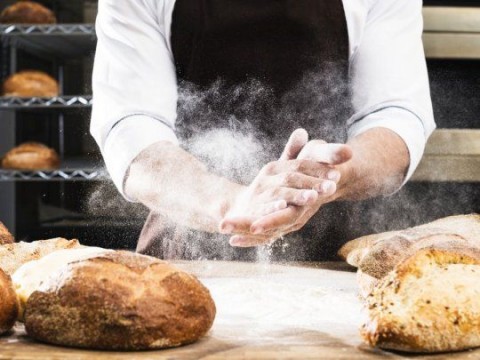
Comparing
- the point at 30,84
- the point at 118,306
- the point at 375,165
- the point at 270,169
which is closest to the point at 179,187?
the point at 270,169

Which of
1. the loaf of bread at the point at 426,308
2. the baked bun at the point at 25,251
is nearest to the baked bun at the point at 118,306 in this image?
the loaf of bread at the point at 426,308

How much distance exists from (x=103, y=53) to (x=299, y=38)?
557 mm

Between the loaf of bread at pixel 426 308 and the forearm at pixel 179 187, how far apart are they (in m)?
0.59

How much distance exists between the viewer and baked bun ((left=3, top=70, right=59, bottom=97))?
299 centimetres

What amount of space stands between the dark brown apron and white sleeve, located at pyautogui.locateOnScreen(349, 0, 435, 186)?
102 millimetres

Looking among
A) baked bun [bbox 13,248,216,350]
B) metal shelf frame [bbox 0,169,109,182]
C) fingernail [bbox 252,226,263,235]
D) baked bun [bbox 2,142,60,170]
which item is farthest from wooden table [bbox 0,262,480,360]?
baked bun [bbox 2,142,60,170]

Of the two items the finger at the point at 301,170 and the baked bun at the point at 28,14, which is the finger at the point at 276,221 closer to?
the finger at the point at 301,170

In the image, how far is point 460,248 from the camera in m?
1.13

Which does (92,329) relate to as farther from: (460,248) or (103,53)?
(103,53)

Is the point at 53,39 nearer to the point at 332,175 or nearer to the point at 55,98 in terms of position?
the point at 55,98

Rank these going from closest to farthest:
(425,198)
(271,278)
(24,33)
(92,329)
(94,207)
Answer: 1. (92,329)
2. (271,278)
3. (425,198)
4. (24,33)
5. (94,207)

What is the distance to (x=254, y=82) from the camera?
1941mm

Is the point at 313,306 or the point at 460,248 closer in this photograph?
the point at 460,248

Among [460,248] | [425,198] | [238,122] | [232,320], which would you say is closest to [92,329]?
[232,320]
